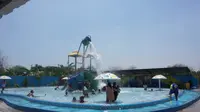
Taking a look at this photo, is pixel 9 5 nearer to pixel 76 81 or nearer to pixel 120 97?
pixel 120 97

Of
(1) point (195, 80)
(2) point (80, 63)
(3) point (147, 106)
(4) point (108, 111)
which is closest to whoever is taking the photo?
(4) point (108, 111)

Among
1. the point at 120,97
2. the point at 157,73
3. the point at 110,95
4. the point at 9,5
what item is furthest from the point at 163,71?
the point at 9,5

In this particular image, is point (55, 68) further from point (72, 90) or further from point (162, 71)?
point (72, 90)

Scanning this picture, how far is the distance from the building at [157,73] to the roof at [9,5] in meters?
31.0

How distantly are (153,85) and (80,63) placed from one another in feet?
47.2

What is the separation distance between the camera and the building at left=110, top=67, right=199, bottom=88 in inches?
1292

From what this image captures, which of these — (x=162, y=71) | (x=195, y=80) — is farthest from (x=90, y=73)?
(x=195, y=80)

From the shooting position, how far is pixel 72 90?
23203 millimetres

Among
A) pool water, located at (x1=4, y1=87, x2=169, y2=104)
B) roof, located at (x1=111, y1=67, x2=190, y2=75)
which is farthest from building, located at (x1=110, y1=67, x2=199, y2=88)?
→ pool water, located at (x1=4, y1=87, x2=169, y2=104)

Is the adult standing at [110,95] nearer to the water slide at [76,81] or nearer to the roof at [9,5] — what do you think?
the water slide at [76,81]

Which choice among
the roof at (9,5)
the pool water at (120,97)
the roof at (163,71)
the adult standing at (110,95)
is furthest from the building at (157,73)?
the roof at (9,5)

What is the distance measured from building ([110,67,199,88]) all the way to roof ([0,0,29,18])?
30972 millimetres

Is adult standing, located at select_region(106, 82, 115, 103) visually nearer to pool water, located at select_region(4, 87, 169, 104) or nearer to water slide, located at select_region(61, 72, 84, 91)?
pool water, located at select_region(4, 87, 169, 104)

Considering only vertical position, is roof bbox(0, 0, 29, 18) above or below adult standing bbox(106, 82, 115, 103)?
above
